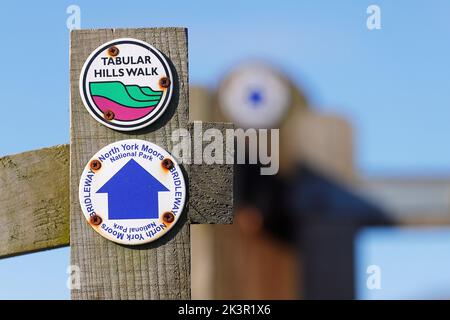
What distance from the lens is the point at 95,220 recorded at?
10.2ft

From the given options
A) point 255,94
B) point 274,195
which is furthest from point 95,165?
point 255,94

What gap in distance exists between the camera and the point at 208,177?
122 inches

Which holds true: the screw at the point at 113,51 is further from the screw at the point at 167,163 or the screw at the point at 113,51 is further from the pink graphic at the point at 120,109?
the screw at the point at 167,163

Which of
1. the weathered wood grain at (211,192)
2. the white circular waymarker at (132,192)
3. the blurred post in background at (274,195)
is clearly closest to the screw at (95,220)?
the white circular waymarker at (132,192)

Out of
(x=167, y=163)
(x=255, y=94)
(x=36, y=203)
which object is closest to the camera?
(x=167, y=163)

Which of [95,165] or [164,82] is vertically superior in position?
[164,82]

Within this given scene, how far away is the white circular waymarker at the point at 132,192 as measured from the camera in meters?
3.09

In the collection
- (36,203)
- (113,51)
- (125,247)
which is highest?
(113,51)

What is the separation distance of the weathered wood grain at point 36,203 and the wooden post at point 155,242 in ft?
0.19

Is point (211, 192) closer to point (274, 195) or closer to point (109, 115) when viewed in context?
point (109, 115)

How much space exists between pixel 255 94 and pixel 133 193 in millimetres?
958

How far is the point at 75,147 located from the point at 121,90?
18cm

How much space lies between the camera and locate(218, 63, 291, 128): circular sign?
3738mm

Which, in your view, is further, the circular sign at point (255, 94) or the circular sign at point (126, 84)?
the circular sign at point (255, 94)
